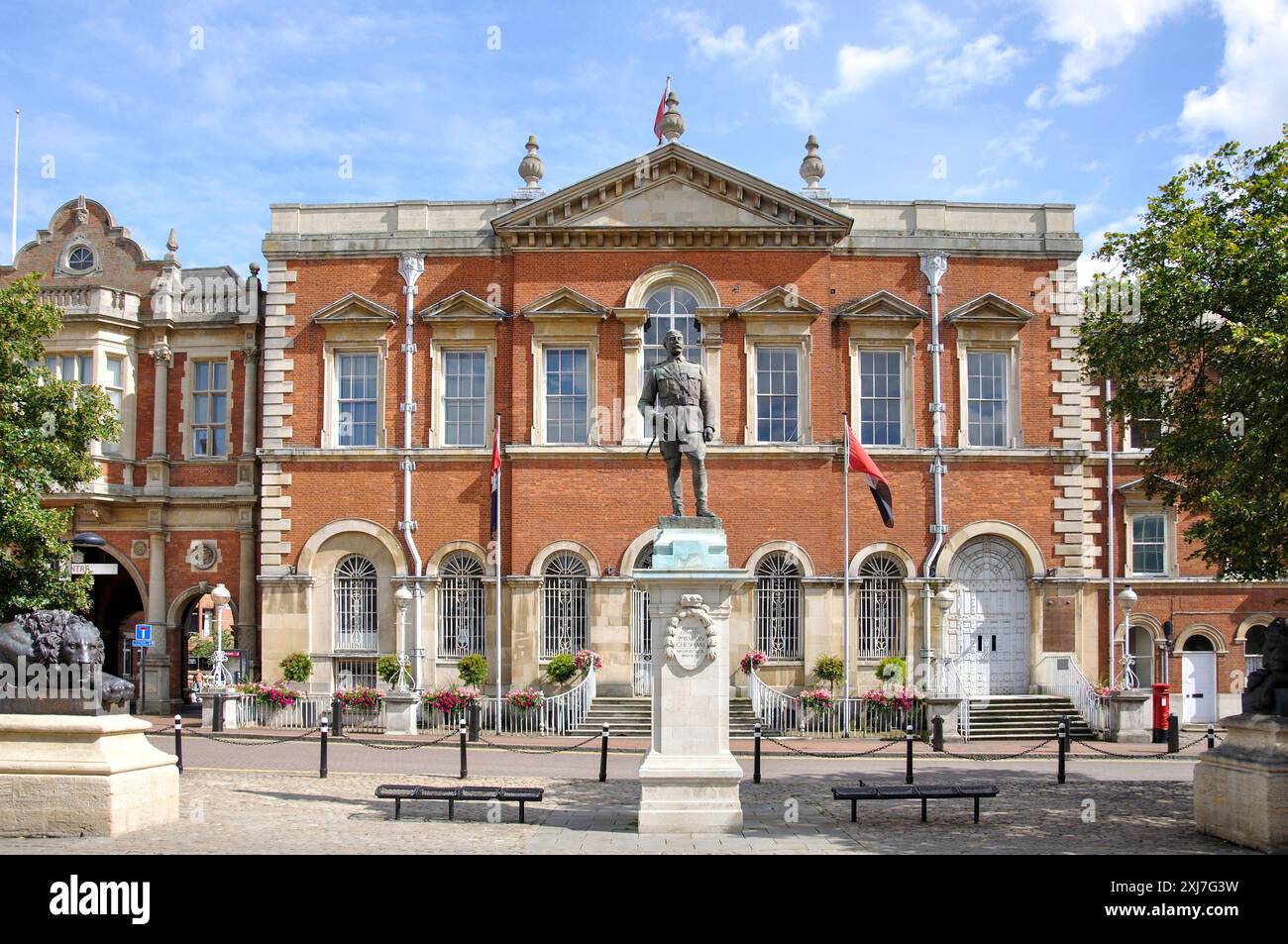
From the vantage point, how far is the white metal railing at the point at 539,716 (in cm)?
2559

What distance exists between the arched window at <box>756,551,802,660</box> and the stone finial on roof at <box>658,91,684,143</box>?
34.1ft

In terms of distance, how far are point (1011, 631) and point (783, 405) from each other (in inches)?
295

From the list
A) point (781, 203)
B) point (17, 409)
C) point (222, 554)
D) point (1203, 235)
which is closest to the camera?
point (1203, 235)

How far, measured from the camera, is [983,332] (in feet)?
93.0

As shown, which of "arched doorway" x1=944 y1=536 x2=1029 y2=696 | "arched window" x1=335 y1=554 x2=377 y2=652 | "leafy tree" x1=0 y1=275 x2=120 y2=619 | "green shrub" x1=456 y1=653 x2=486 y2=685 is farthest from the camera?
"arched window" x1=335 y1=554 x2=377 y2=652

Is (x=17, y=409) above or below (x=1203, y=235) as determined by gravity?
below

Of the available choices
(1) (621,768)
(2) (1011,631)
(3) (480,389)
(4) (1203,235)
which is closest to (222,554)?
(3) (480,389)

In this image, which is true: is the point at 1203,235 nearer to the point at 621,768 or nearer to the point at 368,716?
the point at 621,768

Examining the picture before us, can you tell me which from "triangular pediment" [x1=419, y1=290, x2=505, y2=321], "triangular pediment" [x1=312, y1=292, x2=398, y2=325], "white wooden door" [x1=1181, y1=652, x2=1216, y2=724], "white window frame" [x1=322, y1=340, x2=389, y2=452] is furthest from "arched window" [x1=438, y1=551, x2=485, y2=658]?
"white wooden door" [x1=1181, y1=652, x2=1216, y2=724]

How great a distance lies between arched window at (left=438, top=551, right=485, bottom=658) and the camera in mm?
27828

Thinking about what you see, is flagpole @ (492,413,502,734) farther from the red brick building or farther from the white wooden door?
the white wooden door

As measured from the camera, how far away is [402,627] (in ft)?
90.4

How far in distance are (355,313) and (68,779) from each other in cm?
1714

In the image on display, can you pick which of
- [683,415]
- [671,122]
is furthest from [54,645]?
[671,122]
